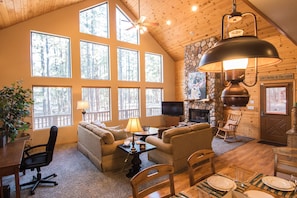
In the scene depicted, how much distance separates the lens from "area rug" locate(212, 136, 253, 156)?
470cm

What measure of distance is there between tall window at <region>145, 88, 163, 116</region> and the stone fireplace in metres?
1.46

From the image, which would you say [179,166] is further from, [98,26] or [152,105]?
[98,26]

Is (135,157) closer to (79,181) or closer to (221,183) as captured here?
(79,181)

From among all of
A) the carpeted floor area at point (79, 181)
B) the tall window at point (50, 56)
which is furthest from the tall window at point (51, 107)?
the carpeted floor area at point (79, 181)

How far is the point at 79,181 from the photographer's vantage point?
3.10 metres

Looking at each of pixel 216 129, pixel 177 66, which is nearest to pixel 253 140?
pixel 216 129

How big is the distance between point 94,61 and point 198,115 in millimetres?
5157

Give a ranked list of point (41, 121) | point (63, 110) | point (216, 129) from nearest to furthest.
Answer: point (41, 121) → point (63, 110) → point (216, 129)

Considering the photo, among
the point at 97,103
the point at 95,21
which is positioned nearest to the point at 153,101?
the point at 97,103

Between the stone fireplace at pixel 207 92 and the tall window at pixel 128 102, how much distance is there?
2.45 meters

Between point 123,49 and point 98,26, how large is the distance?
53.9 inches

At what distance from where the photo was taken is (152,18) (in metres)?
7.08

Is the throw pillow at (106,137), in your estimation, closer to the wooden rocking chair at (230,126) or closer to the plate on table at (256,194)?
the plate on table at (256,194)

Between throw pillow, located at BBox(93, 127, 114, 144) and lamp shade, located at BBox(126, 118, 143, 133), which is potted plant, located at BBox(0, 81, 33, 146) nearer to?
throw pillow, located at BBox(93, 127, 114, 144)
